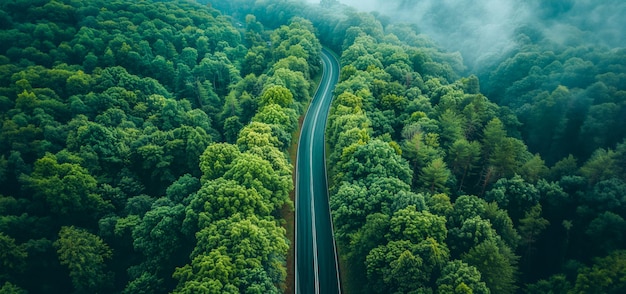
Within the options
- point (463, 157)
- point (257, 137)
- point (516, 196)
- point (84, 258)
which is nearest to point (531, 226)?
point (516, 196)

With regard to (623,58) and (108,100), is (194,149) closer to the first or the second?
(108,100)

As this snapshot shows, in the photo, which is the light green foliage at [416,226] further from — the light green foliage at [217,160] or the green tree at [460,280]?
the light green foliage at [217,160]

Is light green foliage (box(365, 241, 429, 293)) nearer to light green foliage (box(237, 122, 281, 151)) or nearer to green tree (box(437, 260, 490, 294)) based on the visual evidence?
green tree (box(437, 260, 490, 294))

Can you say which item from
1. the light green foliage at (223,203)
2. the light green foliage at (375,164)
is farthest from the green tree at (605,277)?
the light green foliage at (223,203)

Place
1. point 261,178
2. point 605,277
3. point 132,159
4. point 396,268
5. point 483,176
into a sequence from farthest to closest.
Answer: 1. point 132,159
2. point 483,176
3. point 261,178
4. point 605,277
5. point 396,268

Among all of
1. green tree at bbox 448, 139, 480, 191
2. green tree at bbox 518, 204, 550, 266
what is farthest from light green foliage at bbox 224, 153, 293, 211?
green tree at bbox 518, 204, 550, 266

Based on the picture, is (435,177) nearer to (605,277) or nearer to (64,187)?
(605,277)

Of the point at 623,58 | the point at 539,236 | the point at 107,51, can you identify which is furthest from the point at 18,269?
the point at 623,58
